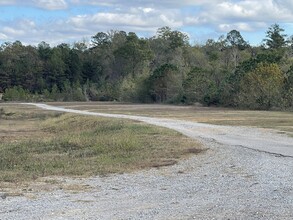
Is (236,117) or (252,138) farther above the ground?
(252,138)

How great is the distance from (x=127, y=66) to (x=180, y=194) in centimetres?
12817

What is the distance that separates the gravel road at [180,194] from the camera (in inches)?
414

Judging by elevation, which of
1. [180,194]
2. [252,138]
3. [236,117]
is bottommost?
[236,117]

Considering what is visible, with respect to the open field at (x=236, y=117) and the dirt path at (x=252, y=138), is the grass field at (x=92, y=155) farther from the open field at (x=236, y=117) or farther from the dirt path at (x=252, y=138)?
the open field at (x=236, y=117)

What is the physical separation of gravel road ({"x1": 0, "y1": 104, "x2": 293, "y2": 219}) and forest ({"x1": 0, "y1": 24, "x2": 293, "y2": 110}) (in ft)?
216

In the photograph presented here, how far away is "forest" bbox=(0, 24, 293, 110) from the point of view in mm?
98250

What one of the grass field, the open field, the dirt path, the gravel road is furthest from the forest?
the gravel road

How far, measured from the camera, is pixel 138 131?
103ft

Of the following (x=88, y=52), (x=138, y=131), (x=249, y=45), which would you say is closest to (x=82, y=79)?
(x=88, y=52)

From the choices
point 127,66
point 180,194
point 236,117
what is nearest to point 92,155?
point 180,194

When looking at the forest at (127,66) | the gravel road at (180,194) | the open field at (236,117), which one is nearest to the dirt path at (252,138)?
the open field at (236,117)

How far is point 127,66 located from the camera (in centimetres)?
14012

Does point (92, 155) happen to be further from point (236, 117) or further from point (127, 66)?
point (127, 66)

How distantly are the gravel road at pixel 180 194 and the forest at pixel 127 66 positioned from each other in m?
65.8
